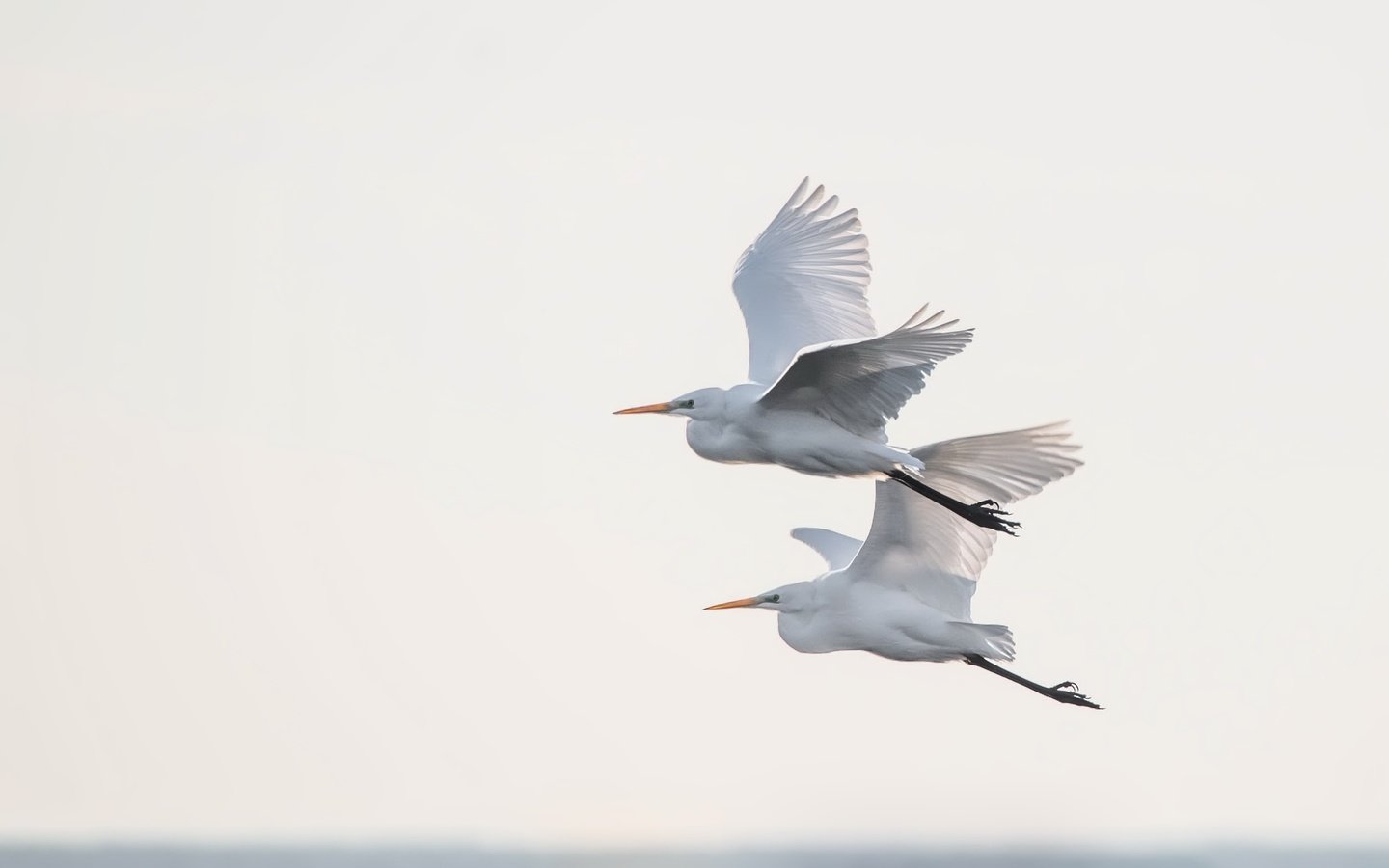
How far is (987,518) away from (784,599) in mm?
1354

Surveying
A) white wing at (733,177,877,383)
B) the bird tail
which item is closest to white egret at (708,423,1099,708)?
the bird tail

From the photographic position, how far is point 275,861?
13688 centimetres

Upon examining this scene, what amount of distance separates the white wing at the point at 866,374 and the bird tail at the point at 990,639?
1487mm

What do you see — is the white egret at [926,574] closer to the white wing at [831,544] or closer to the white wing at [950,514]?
the white wing at [950,514]

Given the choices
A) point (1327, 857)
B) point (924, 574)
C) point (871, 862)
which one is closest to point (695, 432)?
point (924, 574)

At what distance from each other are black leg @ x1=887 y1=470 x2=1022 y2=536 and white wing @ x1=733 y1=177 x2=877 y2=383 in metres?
1.52

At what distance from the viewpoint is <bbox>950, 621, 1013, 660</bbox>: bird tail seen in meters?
15.6

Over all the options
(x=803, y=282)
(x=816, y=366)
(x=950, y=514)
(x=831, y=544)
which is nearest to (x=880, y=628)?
(x=950, y=514)

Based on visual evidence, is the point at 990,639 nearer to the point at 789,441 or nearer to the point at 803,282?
the point at 789,441

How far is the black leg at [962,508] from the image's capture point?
50.3 ft

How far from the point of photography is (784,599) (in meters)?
16.0

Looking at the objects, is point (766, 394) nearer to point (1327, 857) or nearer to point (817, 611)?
point (817, 611)

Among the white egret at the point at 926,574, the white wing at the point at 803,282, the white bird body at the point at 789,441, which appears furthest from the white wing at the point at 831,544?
the white bird body at the point at 789,441

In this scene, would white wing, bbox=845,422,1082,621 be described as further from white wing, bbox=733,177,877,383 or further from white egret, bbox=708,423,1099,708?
white wing, bbox=733,177,877,383
